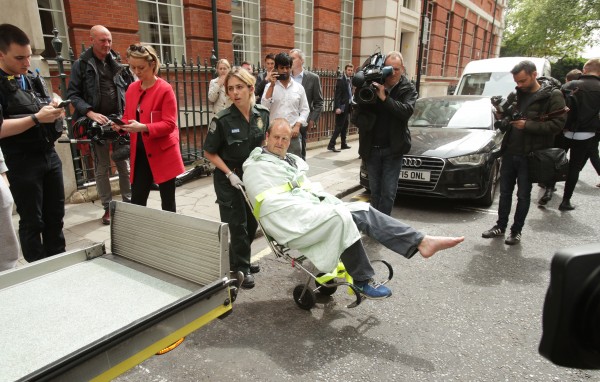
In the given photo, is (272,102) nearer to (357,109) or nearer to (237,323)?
(357,109)

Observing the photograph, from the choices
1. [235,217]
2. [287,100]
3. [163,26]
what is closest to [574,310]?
[235,217]

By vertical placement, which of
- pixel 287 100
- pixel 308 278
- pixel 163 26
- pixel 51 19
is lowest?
pixel 308 278

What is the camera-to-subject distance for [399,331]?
2908 millimetres

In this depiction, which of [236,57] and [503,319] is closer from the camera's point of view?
[503,319]

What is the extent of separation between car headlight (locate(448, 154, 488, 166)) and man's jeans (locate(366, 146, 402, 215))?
5.08 feet

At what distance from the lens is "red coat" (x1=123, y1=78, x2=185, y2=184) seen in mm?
3561

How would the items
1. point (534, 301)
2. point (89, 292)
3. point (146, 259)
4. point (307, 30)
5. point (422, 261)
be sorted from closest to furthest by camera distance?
point (89, 292) → point (146, 259) → point (534, 301) → point (422, 261) → point (307, 30)

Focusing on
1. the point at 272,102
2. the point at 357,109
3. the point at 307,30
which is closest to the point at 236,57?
the point at 307,30

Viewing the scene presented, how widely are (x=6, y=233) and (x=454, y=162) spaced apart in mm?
5171

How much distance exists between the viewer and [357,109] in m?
4.20

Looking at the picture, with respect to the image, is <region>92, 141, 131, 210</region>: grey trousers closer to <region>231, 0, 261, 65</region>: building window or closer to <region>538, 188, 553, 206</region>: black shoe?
<region>231, 0, 261, 65</region>: building window

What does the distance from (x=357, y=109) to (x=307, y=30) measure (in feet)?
31.2

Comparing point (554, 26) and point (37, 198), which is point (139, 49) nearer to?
point (37, 198)

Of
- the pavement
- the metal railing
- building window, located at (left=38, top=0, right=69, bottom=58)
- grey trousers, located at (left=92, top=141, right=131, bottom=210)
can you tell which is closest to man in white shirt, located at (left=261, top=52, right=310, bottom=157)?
the metal railing
